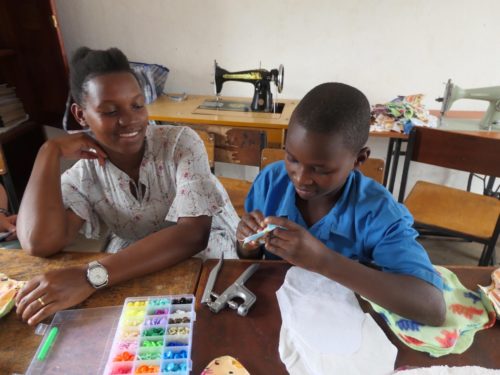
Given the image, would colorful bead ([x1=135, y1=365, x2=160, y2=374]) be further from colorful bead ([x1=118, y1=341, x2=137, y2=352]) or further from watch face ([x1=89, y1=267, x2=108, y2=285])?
watch face ([x1=89, y1=267, x2=108, y2=285])

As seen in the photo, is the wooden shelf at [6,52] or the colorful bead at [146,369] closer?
the colorful bead at [146,369]

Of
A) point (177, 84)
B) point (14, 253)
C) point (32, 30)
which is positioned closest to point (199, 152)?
point (14, 253)

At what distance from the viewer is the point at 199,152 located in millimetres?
1260

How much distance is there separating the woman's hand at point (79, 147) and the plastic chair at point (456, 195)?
65.1 inches

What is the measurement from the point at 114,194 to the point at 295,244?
787mm

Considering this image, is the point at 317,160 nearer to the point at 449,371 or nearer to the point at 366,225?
the point at 366,225

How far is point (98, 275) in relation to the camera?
2.97 ft

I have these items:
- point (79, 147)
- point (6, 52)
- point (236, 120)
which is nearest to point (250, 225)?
point (79, 147)

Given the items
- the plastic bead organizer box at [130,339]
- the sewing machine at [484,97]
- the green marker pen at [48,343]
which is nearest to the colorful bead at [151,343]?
the plastic bead organizer box at [130,339]

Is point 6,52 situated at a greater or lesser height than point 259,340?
greater

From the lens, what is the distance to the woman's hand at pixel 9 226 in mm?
1366

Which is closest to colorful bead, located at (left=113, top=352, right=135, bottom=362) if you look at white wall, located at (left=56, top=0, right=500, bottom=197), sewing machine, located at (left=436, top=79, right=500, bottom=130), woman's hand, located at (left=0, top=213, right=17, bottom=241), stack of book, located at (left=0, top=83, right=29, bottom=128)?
woman's hand, located at (left=0, top=213, right=17, bottom=241)

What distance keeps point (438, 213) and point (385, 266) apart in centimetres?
145

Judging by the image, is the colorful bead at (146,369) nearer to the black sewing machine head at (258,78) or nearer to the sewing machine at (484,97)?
the black sewing machine head at (258,78)
